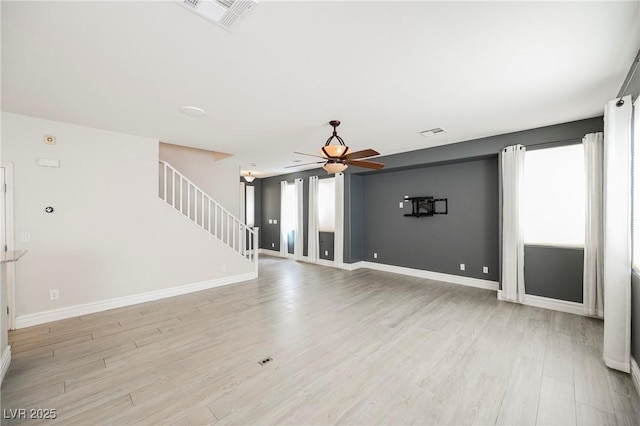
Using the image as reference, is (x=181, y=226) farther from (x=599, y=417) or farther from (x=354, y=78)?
(x=599, y=417)

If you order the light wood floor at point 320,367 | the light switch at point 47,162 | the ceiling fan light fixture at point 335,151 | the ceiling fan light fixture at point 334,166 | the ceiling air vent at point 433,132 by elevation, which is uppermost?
the ceiling air vent at point 433,132

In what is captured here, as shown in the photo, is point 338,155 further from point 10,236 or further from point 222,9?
point 10,236

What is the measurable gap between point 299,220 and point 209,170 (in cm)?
312

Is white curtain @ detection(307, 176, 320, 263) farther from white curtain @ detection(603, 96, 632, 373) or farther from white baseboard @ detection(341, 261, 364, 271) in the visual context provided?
white curtain @ detection(603, 96, 632, 373)

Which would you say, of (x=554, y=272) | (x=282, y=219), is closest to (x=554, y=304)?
(x=554, y=272)

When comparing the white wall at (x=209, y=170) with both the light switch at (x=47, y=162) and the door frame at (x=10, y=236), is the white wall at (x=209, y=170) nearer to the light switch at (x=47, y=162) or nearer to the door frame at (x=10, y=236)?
the light switch at (x=47, y=162)

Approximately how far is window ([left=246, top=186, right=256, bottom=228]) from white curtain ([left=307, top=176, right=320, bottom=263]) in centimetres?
287

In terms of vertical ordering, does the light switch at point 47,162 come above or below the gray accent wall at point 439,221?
above

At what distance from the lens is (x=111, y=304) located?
→ 4.07m

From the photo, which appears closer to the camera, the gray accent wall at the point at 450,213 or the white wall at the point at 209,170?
the gray accent wall at the point at 450,213

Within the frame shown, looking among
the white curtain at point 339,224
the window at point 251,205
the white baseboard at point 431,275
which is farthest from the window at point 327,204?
the window at point 251,205

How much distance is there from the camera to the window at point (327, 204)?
7539mm

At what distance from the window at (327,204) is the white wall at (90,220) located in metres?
3.75

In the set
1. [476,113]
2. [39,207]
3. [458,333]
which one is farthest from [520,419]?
[39,207]
